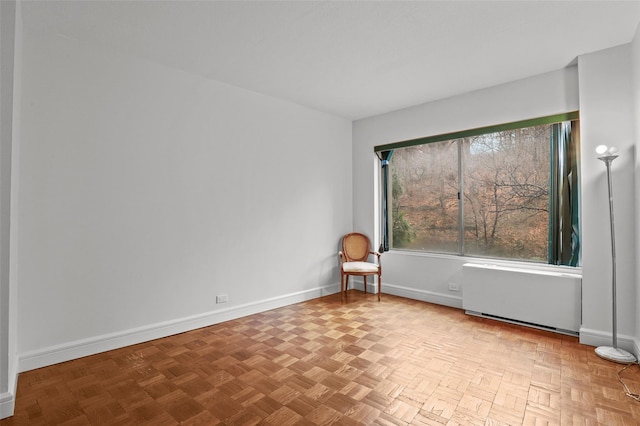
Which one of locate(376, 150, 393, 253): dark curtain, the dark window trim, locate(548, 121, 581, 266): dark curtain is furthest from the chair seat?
locate(548, 121, 581, 266): dark curtain

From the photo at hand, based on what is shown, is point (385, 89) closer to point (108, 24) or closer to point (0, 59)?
point (108, 24)

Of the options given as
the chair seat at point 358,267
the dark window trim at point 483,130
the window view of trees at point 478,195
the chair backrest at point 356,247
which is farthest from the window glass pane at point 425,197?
the chair seat at point 358,267

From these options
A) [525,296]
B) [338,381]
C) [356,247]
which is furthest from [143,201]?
[525,296]

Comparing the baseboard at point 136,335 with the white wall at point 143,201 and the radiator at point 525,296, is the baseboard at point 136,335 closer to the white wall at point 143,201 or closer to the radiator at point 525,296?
the white wall at point 143,201

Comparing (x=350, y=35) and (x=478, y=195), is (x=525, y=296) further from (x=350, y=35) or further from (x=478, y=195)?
(x=350, y=35)

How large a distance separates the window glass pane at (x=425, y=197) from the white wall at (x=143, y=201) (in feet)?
5.08

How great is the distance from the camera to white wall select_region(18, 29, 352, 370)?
2.79m

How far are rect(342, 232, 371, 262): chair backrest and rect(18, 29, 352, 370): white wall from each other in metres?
0.79

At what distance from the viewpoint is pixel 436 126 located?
4.71 m

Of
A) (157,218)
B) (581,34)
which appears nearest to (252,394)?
(157,218)

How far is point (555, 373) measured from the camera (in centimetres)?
266

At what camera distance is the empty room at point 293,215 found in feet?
7.73

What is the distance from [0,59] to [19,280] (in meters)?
1.66

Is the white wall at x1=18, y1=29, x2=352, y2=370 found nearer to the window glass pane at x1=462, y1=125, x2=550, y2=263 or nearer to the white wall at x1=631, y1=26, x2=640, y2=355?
the window glass pane at x1=462, y1=125, x2=550, y2=263
